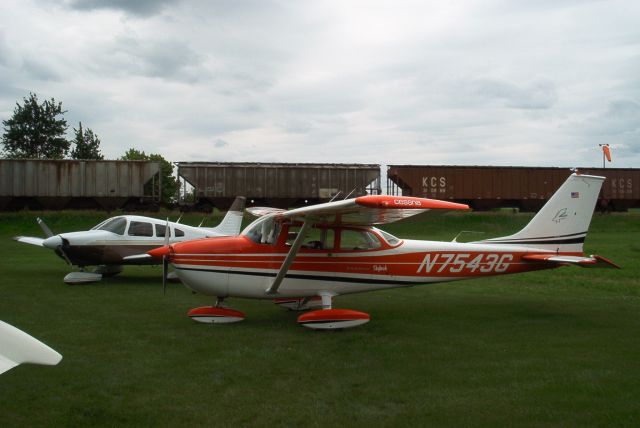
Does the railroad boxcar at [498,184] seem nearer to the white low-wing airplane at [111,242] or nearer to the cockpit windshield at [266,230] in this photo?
the white low-wing airplane at [111,242]

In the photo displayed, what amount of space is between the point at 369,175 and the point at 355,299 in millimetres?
22601

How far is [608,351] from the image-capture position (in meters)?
7.22

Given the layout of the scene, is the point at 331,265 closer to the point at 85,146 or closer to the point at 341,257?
the point at 341,257

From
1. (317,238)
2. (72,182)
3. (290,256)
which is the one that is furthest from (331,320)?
(72,182)

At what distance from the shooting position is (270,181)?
109ft

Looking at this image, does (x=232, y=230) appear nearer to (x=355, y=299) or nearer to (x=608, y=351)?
(x=355, y=299)

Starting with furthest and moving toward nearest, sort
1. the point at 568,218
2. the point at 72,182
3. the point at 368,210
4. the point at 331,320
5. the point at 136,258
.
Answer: the point at 72,182 → the point at 136,258 → the point at 568,218 → the point at 331,320 → the point at 368,210

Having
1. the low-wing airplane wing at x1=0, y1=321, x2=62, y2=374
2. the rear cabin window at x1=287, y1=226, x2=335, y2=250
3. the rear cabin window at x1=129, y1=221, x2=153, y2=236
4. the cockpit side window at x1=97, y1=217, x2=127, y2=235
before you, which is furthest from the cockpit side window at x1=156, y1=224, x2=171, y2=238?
the low-wing airplane wing at x1=0, y1=321, x2=62, y2=374

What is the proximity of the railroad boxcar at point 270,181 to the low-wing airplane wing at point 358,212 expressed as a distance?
24.1 metres

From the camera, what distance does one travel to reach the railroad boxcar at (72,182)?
3192 cm

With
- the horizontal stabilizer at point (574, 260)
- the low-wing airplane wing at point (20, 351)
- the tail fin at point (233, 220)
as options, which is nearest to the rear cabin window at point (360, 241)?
the horizontal stabilizer at point (574, 260)

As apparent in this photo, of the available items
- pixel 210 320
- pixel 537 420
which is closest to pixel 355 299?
pixel 210 320

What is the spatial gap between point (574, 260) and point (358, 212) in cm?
375

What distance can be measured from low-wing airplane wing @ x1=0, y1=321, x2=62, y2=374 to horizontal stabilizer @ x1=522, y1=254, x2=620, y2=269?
27.9 ft
